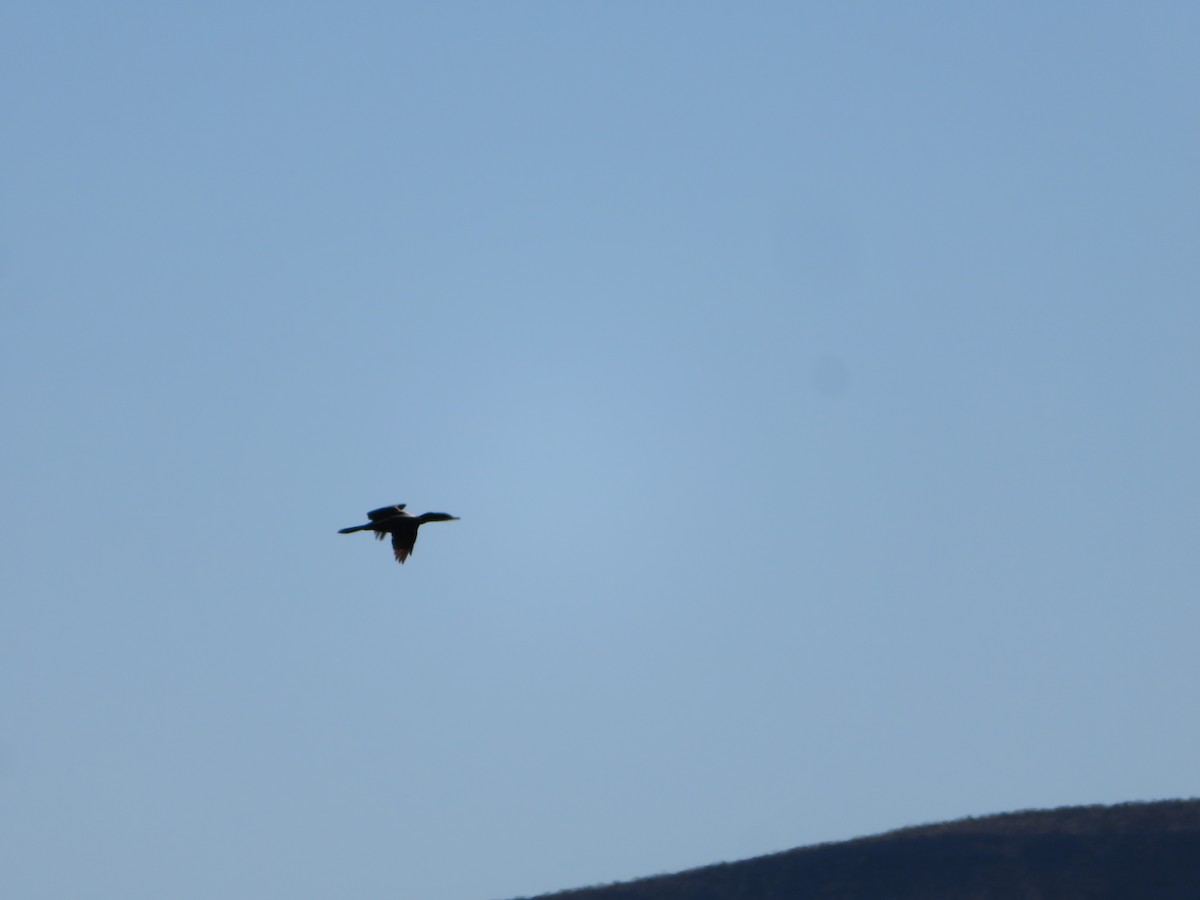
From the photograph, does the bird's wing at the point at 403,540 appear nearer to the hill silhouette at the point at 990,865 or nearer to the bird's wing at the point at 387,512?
the bird's wing at the point at 387,512

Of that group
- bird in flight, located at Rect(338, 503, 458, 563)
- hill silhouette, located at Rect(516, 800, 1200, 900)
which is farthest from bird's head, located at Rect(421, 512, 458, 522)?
hill silhouette, located at Rect(516, 800, 1200, 900)

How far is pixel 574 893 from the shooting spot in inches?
3068

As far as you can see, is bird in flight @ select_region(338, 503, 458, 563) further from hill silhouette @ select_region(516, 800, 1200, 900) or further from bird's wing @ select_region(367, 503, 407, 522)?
hill silhouette @ select_region(516, 800, 1200, 900)

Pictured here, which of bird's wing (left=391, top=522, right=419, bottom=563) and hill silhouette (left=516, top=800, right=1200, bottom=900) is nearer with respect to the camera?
bird's wing (left=391, top=522, right=419, bottom=563)

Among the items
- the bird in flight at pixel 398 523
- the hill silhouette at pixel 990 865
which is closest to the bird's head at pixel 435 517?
the bird in flight at pixel 398 523

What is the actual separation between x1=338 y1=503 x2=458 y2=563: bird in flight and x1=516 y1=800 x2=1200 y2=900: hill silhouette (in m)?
36.6

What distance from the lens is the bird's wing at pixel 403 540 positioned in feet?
132

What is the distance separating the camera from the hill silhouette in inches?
2859

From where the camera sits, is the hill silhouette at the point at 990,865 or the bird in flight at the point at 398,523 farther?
the hill silhouette at the point at 990,865

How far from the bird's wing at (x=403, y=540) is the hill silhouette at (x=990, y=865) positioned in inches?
1440

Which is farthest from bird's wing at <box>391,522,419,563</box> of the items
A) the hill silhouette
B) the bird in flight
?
the hill silhouette

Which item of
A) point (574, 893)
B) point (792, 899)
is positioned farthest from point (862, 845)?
point (574, 893)

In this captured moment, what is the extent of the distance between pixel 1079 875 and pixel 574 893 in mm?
16543

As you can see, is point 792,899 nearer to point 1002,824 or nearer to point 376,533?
point 1002,824
